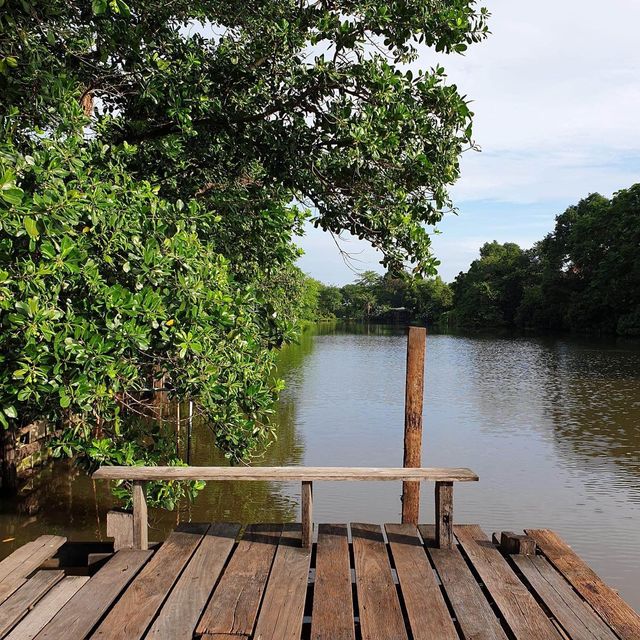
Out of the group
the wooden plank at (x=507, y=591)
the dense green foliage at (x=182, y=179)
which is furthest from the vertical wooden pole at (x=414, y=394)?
the wooden plank at (x=507, y=591)

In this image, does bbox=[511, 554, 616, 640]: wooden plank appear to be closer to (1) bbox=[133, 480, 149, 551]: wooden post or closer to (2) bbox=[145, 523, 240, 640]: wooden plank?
(2) bbox=[145, 523, 240, 640]: wooden plank

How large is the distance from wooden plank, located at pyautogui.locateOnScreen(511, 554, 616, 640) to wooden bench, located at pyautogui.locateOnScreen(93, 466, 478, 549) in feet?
2.09

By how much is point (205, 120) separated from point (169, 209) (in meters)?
2.08

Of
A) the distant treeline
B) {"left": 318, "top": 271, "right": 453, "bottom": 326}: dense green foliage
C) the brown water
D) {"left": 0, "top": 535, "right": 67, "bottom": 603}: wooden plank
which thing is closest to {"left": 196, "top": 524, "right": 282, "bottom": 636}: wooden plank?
{"left": 0, "top": 535, "right": 67, "bottom": 603}: wooden plank

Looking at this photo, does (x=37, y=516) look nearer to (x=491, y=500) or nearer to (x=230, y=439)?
(x=230, y=439)

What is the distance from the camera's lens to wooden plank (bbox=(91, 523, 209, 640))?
375 cm

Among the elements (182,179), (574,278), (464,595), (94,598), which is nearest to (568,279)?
(574,278)

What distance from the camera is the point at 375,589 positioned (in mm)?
4301

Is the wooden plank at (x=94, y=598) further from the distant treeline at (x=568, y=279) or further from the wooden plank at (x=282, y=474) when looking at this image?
the distant treeline at (x=568, y=279)

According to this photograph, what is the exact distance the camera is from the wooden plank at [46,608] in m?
3.69

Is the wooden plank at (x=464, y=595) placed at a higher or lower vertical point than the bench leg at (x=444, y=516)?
lower

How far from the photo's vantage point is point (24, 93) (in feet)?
21.6

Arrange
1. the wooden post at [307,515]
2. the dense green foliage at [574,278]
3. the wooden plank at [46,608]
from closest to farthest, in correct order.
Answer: the wooden plank at [46,608]
the wooden post at [307,515]
the dense green foliage at [574,278]

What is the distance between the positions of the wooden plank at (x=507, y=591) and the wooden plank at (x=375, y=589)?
653 millimetres
